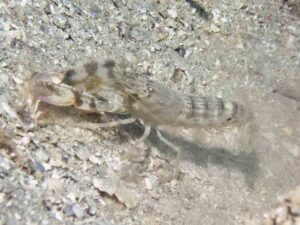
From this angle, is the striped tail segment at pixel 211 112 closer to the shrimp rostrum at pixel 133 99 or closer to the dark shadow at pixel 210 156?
the shrimp rostrum at pixel 133 99

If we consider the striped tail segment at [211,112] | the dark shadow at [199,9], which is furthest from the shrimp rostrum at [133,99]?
the dark shadow at [199,9]

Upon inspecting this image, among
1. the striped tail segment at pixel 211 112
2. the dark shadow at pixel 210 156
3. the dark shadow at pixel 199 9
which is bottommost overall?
the dark shadow at pixel 210 156

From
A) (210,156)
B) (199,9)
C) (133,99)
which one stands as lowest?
(210,156)

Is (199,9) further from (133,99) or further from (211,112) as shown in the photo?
(133,99)

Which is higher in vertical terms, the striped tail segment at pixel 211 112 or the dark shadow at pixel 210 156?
the striped tail segment at pixel 211 112

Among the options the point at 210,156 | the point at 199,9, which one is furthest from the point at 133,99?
the point at 199,9

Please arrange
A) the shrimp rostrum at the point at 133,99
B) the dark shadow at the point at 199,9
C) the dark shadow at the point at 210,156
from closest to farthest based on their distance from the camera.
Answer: the shrimp rostrum at the point at 133,99 < the dark shadow at the point at 210,156 < the dark shadow at the point at 199,9

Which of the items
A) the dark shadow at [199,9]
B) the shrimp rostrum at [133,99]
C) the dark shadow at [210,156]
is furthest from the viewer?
the dark shadow at [199,9]

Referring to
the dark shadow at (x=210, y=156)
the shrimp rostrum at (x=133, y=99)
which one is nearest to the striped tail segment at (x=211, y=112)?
the shrimp rostrum at (x=133, y=99)

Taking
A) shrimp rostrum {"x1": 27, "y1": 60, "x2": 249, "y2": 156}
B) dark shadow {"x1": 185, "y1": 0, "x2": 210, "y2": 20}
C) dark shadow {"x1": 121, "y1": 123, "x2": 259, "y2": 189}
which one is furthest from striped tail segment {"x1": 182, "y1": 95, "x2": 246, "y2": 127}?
dark shadow {"x1": 185, "y1": 0, "x2": 210, "y2": 20}

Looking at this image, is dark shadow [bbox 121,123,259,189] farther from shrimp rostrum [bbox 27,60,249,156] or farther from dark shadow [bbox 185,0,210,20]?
dark shadow [bbox 185,0,210,20]

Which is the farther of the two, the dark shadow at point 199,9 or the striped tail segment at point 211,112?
the dark shadow at point 199,9

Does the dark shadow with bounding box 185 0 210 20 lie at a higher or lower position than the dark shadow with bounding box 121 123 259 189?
higher
